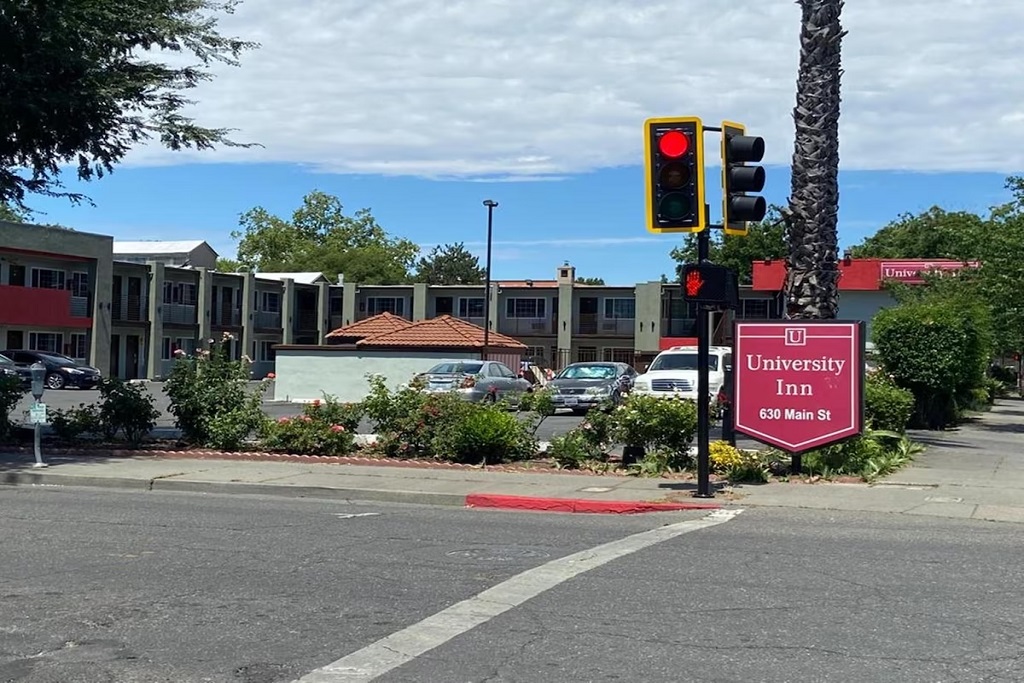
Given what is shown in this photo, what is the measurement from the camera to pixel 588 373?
3222 centimetres

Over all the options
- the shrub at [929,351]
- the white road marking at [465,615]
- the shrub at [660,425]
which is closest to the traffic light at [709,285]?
the white road marking at [465,615]

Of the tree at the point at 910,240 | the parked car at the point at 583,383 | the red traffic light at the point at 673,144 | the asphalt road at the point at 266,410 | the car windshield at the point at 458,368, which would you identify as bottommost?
the asphalt road at the point at 266,410

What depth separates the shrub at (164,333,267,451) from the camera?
17.8 meters

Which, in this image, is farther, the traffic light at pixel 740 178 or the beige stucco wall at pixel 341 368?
the beige stucco wall at pixel 341 368

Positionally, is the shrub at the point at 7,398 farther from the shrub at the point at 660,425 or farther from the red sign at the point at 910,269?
the red sign at the point at 910,269

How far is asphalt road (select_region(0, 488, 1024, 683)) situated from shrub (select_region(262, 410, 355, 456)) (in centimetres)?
542

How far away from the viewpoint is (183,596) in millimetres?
7863

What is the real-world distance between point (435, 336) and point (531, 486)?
83.5ft

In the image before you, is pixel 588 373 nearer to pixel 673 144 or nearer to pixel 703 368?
pixel 703 368

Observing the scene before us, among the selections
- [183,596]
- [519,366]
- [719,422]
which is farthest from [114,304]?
[183,596]

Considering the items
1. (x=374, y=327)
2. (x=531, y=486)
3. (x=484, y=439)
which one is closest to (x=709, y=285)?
(x=531, y=486)

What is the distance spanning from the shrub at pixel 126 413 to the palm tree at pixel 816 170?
10.1 meters

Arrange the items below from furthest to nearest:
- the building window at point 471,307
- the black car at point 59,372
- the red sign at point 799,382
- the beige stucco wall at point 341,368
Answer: the building window at point 471,307
the black car at point 59,372
the beige stucco wall at point 341,368
the red sign at point 799,382

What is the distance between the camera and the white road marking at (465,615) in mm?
6141
